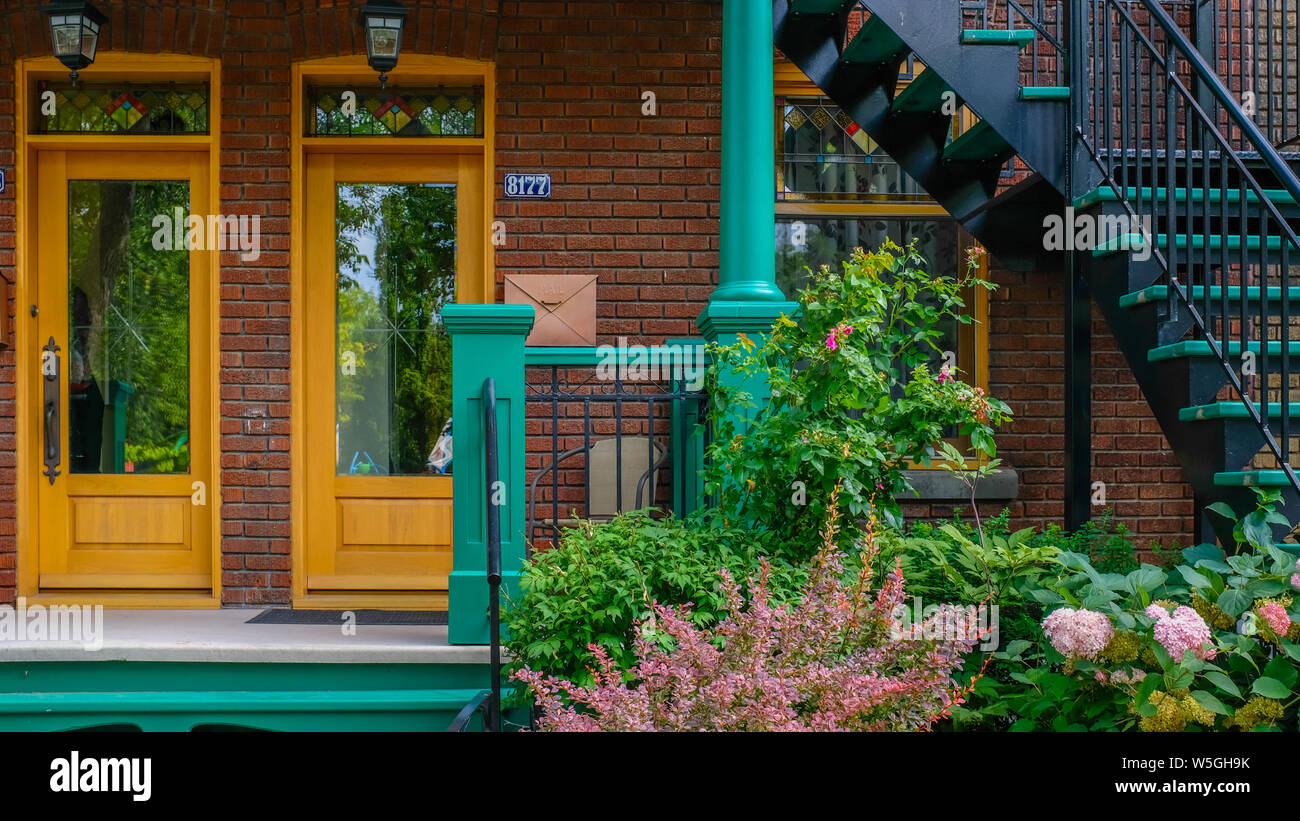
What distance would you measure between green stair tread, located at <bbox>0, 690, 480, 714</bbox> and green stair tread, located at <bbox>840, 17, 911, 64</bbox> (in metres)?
3.13

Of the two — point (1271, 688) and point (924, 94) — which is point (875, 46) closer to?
point (924, 94)

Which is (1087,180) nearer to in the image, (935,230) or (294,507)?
(935,230)

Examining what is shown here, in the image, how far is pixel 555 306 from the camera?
484 cm

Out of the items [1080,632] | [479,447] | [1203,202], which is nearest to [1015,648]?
[1080,632]

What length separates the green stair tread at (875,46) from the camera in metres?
4.09

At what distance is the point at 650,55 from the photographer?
4.96 metres

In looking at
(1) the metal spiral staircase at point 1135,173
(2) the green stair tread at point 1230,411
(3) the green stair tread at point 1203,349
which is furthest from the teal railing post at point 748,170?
(2) the green stair tread at point 1230,411

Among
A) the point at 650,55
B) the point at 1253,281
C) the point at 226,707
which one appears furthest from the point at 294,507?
the point at 1253,281

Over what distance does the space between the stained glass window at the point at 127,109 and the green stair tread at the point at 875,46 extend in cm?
321

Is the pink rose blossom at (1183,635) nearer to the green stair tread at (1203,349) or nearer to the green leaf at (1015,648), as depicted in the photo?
the green leaf at (1015,648)

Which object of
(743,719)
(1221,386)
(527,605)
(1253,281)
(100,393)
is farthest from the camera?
(100,393)

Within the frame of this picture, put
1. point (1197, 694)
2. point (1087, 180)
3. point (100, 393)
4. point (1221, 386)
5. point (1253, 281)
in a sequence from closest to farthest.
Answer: point (1197, 694) < point (1221, 386) < point (1087, 180) < point (1253, 281) < point (100, 393)

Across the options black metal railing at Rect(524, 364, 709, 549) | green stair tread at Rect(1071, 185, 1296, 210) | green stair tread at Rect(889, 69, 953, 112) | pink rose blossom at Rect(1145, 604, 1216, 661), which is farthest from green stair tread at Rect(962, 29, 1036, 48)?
pink rose blossom at Rect(1145, 604, 1216, 661)

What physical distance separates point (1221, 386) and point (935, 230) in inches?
77.4
